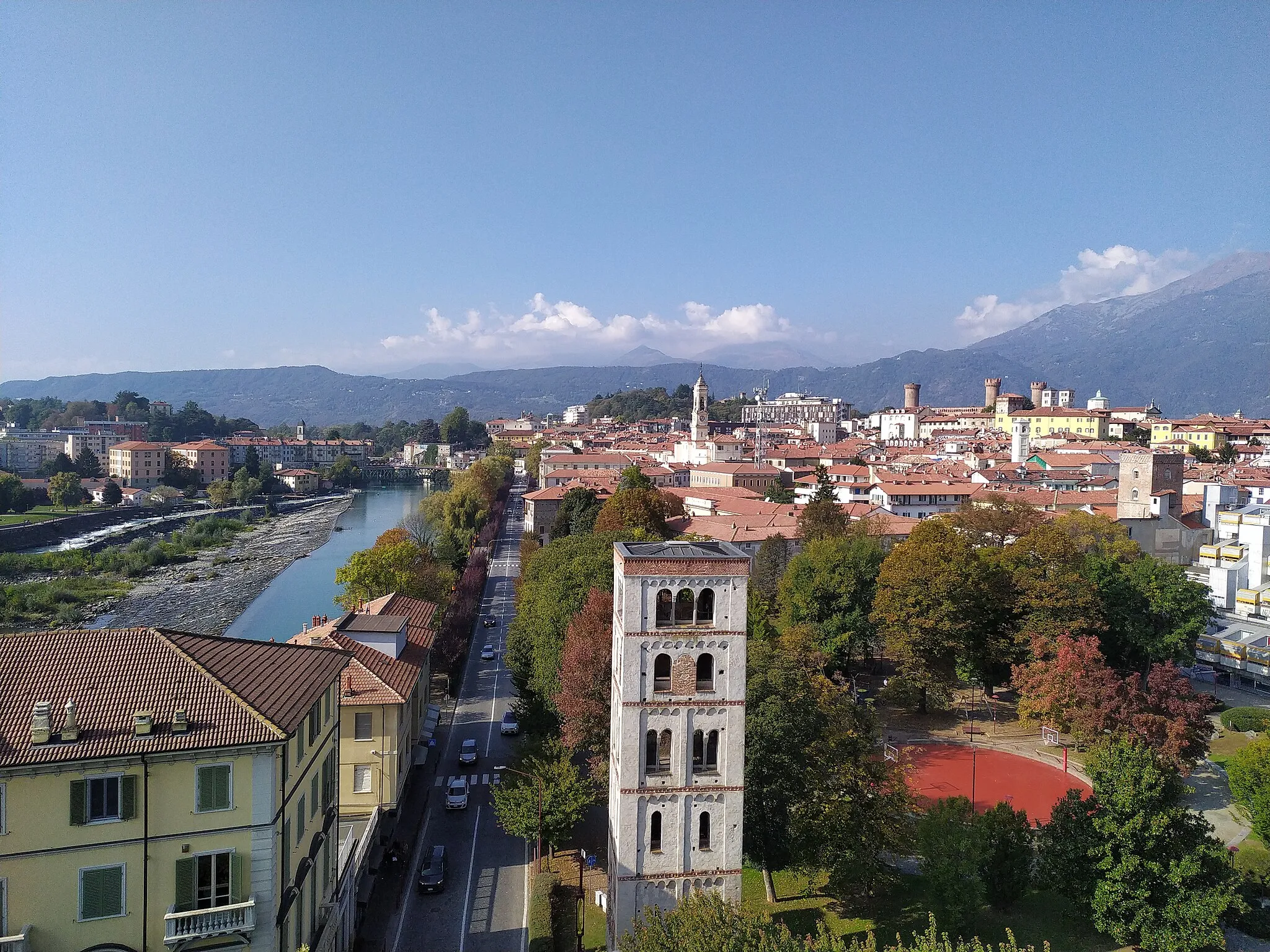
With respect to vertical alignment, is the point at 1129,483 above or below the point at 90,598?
above

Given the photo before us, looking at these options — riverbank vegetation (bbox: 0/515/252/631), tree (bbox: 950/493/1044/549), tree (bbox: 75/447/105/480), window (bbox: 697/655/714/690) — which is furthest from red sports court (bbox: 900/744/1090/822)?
tree (bbox: 75/447/105/480)

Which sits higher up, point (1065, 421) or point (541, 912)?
point (1065, 421)

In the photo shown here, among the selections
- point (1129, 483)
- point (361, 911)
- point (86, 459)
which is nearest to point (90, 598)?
point (361, 911)

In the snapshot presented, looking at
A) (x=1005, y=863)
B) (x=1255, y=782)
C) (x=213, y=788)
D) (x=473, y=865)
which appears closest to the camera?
(x=213, y=788)

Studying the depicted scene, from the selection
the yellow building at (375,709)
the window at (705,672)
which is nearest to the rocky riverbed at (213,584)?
the yellow building at (375,709)

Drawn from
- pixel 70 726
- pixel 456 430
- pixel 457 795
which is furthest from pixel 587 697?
pixel 456 430

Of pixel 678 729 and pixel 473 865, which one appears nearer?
pixel 678 729

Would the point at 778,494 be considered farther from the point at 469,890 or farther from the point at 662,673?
the point at 662,673

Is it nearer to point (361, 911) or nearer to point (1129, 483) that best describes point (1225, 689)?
point (1129, 483)
